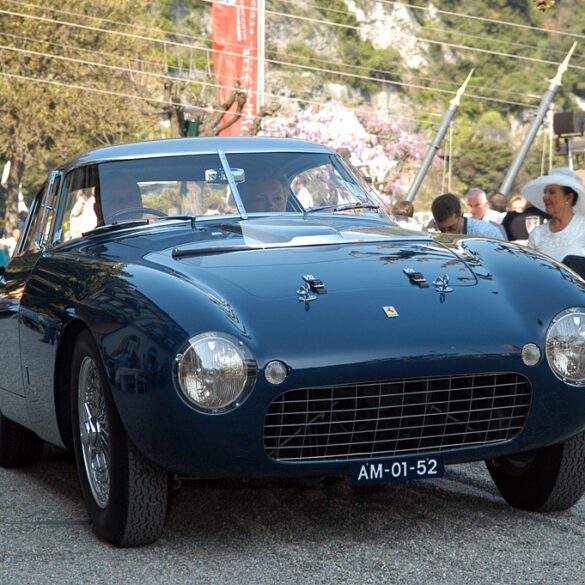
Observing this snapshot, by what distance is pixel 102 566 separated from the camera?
13.6ft

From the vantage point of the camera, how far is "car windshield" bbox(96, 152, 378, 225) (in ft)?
18.5

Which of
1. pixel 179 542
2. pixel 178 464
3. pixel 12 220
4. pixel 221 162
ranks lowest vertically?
pixel 12 220

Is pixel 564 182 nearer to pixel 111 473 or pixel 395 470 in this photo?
pixel 395 470

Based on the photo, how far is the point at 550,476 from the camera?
4746mm

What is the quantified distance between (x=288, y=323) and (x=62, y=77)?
135ft

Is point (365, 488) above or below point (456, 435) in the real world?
below

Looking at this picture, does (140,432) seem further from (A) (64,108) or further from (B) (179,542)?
(A) (64,108)

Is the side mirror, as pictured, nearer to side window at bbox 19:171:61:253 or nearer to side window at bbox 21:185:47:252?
side window at bbox 19:171:61:253

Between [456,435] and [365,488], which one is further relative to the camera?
[365,488]

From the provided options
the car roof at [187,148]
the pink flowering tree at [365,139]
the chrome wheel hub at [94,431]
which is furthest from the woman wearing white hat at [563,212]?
the pink flowering tree at [365,139]

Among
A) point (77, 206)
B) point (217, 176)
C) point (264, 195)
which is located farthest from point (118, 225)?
point (264, 195)

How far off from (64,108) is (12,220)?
529cm

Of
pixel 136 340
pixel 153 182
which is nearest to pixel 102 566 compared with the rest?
pixel 136 340

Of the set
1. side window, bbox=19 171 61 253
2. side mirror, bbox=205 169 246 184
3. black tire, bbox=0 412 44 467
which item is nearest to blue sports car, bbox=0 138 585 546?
side mirror, bbox=205 169 246 184
